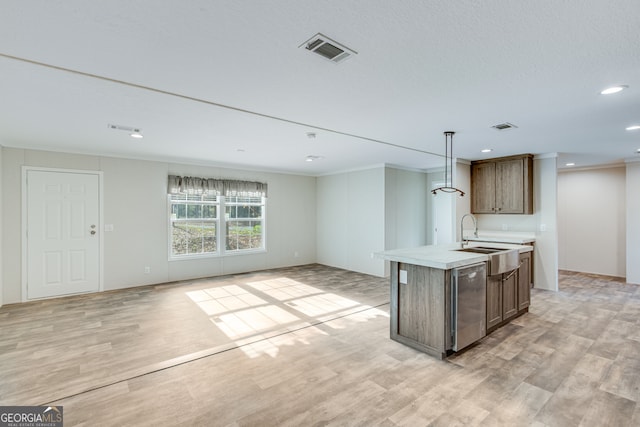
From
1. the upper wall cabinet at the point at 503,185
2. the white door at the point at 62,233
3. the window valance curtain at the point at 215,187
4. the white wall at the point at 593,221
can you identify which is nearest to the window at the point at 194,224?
the window valance curtain at the point at 215,187

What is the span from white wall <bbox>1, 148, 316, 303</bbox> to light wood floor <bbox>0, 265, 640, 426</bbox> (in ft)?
3.10

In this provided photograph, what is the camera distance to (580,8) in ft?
5.02

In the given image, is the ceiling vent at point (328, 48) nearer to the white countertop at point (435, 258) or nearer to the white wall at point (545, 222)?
the white countertop at point (435, 258)

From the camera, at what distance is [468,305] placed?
3.02 meters

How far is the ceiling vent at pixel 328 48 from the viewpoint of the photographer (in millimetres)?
1810

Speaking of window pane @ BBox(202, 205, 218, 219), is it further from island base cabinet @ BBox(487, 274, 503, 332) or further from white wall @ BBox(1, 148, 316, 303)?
island base cabinet @ BBox(487, 274, 503, 332)

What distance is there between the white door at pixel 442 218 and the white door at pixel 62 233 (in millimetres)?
6996

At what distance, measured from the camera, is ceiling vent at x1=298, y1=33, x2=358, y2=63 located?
181 centimetres

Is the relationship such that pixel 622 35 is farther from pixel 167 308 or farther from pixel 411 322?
pixel 167 308

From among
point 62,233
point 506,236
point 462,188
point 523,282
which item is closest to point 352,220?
point 462,188

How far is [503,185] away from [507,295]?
2.83m

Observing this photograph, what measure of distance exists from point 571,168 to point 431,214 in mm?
3326

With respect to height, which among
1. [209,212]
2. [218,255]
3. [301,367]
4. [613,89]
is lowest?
[301,367]

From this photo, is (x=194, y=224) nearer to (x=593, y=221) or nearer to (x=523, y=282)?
(x=523, y=282)
